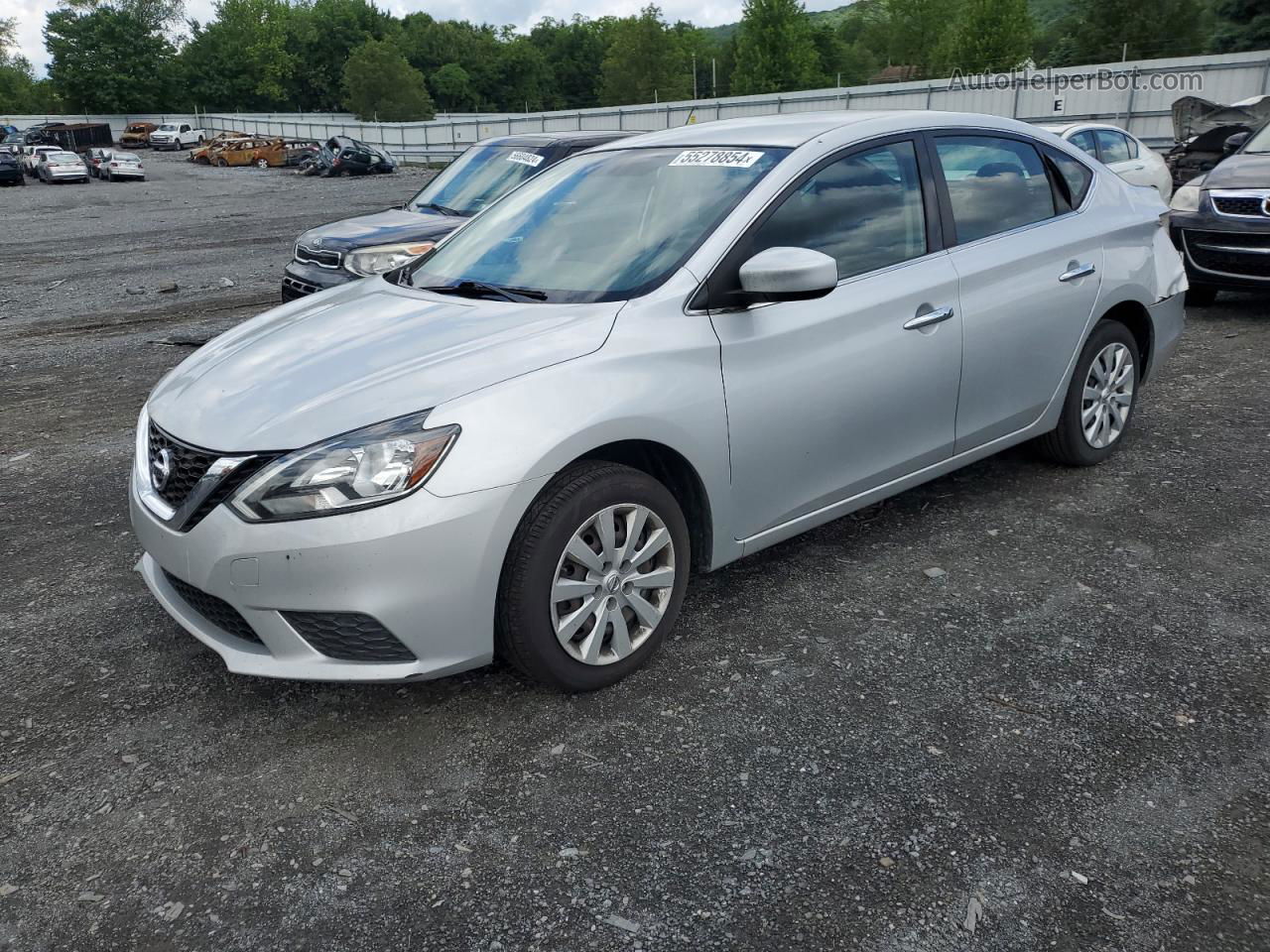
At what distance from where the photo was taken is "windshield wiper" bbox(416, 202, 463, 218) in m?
9.16

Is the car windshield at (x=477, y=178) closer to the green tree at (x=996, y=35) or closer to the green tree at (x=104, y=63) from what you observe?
the green tree at (x=996, y=35)

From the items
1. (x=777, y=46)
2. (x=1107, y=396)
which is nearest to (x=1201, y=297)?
(x=1107, y=396)

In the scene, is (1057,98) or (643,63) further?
(643,63)

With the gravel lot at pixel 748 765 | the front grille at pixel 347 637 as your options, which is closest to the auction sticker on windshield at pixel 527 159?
the gravel lot at pixel 748 765

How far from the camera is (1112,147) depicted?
501 inches

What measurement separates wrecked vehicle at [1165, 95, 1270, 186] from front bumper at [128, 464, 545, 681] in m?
15.1

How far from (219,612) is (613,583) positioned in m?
1.19

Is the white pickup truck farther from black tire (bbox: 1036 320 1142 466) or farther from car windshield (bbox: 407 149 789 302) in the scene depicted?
black tire (bbox: 1036 320 1142 466)

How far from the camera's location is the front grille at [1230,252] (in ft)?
27.0

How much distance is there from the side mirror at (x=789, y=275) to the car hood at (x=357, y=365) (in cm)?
45

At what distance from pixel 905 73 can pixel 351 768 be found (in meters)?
110

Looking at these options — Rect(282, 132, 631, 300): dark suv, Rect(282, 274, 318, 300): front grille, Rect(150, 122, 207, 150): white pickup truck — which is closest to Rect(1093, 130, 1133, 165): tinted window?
Rect(282, 132, 631, 300): dark suv

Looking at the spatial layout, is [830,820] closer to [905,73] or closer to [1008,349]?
[1008,349]

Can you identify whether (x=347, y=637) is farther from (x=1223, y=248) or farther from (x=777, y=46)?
(x=777, y=46)
